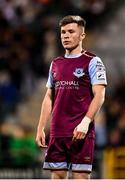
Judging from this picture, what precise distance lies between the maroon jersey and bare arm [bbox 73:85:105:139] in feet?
0.25

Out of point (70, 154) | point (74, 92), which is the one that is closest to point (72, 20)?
point (74, 92)

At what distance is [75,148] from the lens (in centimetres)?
729

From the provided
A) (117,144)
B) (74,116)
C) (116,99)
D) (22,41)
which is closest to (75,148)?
(74,116)

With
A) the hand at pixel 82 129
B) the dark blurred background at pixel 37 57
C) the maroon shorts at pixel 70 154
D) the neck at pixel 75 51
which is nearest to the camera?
the hand at pixel 82 129

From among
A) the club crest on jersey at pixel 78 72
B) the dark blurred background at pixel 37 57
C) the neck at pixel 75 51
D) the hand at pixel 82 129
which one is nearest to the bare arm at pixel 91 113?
the hand at pixel 82 129

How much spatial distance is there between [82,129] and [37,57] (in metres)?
9.30

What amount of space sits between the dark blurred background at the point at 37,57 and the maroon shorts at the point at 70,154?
6019mm

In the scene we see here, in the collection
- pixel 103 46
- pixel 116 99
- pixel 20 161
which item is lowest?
pixel 20 161

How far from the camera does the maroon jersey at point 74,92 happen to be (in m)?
7.31

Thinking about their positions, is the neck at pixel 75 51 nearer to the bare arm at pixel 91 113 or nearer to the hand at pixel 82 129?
the bare arm at pixel 91 113

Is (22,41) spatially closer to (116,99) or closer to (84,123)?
(116,99)

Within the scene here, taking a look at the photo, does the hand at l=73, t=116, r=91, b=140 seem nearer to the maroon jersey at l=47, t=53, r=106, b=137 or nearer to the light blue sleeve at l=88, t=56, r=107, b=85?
the maroon jersey at l=47, t=53, r=106, b=137

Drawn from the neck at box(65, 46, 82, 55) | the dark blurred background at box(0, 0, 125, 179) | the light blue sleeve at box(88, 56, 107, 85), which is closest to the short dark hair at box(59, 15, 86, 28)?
the neck at box(65, 46, 82, 55)

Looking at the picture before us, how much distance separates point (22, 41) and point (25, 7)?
2.83 ft
